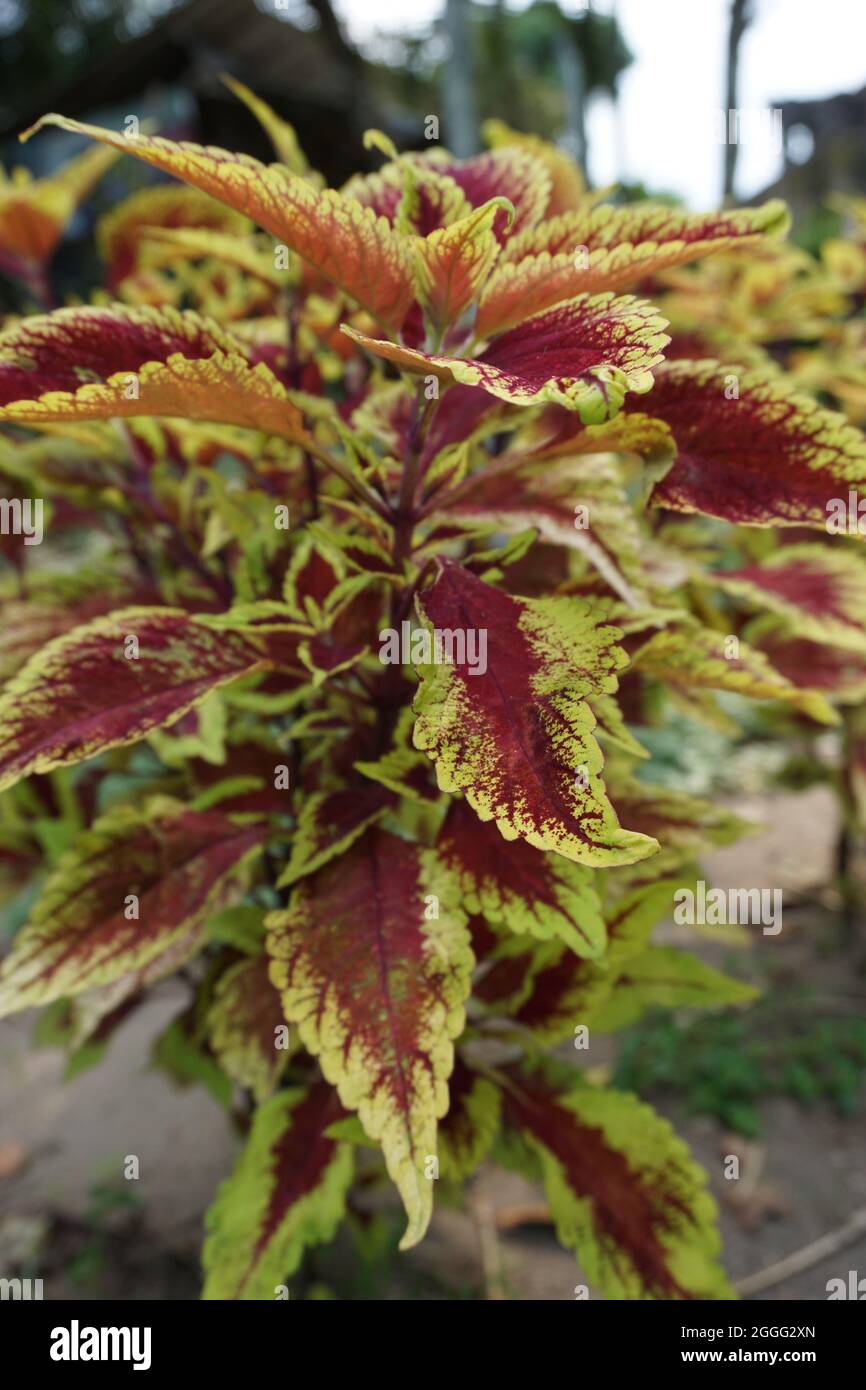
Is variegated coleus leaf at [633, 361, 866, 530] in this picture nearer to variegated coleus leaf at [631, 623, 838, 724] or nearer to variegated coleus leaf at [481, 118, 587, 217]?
variegated coleus leaf at [631, 623, 838, 724]

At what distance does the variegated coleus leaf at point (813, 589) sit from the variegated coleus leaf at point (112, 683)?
47 centimetres

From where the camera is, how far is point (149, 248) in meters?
1.18

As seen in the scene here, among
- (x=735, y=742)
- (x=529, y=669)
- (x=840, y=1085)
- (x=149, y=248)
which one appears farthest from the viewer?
(x=735, y=742)

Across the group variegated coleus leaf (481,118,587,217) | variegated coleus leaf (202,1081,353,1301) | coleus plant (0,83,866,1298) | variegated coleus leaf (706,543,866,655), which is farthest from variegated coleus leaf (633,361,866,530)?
variegated coleus leaf (202,1081,353,1301)

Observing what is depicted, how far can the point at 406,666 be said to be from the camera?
2.40ft

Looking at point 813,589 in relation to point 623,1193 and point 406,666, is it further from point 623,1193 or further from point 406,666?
point 623,1193

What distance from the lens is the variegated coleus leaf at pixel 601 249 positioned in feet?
1.98

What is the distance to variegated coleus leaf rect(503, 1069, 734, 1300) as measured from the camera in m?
0.80

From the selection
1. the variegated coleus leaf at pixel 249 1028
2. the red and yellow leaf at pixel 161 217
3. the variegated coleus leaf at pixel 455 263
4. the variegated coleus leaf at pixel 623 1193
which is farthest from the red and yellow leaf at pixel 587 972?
the red and yellow leaf at pixel 161 217

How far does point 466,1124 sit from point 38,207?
1038mm

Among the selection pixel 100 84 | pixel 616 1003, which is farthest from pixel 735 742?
pixel 100 84

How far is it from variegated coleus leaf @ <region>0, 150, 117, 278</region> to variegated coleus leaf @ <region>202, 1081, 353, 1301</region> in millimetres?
959

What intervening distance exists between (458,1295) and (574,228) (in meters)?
1.27

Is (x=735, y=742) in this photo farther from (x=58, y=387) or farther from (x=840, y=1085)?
(x=58, y=387)
